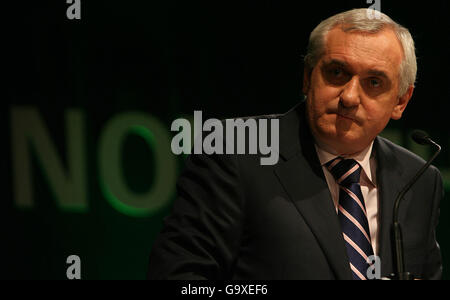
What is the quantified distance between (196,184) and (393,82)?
701 mm

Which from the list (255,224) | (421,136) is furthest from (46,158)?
(421,136)

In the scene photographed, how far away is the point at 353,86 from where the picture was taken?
75.9 inches

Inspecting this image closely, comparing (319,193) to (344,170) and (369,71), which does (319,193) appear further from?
(369,71)

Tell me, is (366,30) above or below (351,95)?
above

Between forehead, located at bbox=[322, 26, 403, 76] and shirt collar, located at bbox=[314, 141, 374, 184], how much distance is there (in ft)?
0.95

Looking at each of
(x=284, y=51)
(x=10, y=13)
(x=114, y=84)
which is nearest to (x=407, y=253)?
(x=284, y=51)

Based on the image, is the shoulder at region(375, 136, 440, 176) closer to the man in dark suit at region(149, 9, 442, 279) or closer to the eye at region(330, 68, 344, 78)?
the man in dark suit at region(149, 9, 442, 279)

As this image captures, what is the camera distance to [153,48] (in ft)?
11.4

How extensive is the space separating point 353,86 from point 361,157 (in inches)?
12.0

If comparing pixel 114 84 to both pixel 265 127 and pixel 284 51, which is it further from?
pixel 265 127

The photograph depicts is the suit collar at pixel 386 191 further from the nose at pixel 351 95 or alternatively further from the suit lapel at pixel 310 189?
the nose at pixel 351 95

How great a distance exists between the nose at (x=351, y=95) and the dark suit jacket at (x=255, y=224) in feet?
0.68

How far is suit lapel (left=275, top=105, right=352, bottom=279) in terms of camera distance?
6.06ft

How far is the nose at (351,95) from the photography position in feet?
6.30
